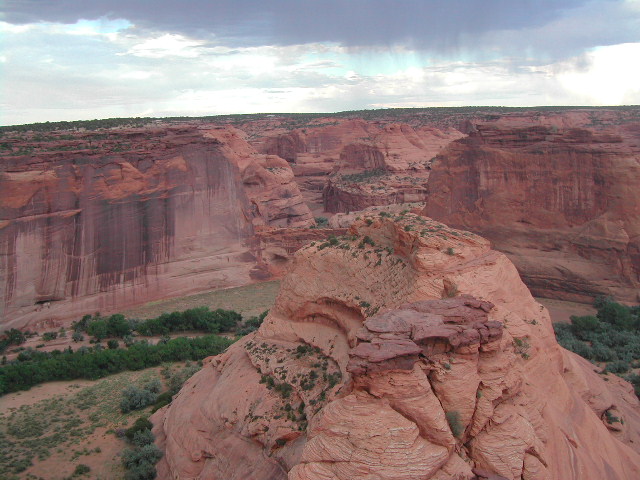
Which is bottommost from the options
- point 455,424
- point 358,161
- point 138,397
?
point 138,397

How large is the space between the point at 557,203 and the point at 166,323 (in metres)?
24.0

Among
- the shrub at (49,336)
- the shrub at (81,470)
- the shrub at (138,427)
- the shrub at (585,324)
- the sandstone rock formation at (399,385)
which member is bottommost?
the shrub at (81,470)

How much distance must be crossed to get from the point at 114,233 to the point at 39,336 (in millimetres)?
6860

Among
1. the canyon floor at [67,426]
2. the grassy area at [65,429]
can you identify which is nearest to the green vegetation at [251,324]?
the canyon floor at [67,426]

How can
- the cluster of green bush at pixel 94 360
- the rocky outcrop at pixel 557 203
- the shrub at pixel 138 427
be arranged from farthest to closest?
1. the rocky outcrop at pixel 557 203
2. the cluster of green bush at pixel 94 360
3. the shrub at pixel 138 427

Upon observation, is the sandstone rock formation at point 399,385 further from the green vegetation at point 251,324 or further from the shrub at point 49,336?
the shrub at point 49,336

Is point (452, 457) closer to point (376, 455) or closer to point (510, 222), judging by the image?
point (376, 455)

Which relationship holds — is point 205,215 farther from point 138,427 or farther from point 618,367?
point 618,367

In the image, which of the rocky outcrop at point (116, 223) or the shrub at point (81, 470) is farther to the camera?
the rocky outcrop at point (116, 223)

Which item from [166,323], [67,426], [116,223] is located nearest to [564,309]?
[166,323]

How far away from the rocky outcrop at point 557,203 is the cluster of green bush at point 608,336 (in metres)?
2.42

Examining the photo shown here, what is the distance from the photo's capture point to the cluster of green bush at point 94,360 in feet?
73.3

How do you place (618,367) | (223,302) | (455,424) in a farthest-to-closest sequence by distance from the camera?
(223,302)
(618,367)
(455,424)

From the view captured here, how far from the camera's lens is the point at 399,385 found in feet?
29.0
